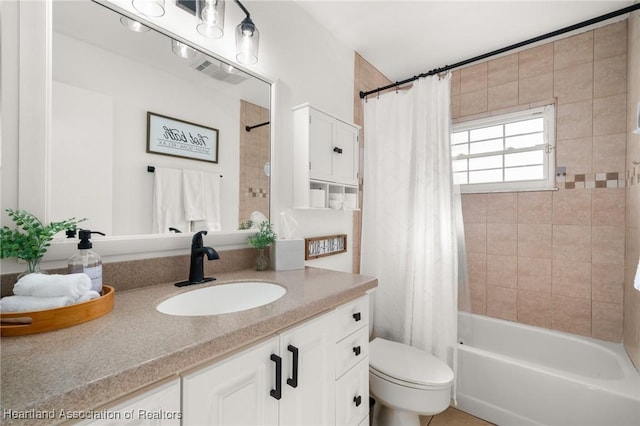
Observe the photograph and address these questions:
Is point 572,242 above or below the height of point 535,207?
below

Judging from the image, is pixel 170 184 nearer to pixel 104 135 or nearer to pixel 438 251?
pixel 104 135

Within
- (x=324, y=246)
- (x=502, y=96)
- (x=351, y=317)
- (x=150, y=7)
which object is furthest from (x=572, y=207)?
(x=150, y=7)

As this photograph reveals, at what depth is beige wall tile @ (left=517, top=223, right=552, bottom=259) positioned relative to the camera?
2.11 meters

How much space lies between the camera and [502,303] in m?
2.29

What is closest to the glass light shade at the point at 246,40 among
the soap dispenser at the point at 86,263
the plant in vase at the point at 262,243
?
the plant in vase at the point at 262,243

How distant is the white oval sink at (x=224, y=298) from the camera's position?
3.23 feet

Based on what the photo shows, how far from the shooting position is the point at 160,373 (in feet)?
1.76

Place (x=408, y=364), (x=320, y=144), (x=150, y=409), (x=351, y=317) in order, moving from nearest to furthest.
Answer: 1. (x=150, y=409)
2. (x=351, y=317)
3. (x=408, y=364)
4. (x=320, y=144)

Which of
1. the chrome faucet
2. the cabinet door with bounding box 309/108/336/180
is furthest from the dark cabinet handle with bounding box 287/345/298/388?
the cabinet door with bounding box 309/108/336/180

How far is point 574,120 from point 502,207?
2.51 feet

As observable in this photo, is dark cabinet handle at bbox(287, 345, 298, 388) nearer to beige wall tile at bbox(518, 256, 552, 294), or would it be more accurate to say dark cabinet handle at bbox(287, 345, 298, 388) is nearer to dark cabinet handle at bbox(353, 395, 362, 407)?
dark cabinet handle at bbox(353, 395, 362, 407)

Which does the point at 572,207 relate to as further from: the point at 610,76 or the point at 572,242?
the point at 610,76

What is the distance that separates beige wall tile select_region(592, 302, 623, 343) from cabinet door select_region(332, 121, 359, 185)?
1.90 m

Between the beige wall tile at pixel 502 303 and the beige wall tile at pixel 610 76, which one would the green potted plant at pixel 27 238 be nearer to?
the beige wall tile at pixel 502 303
